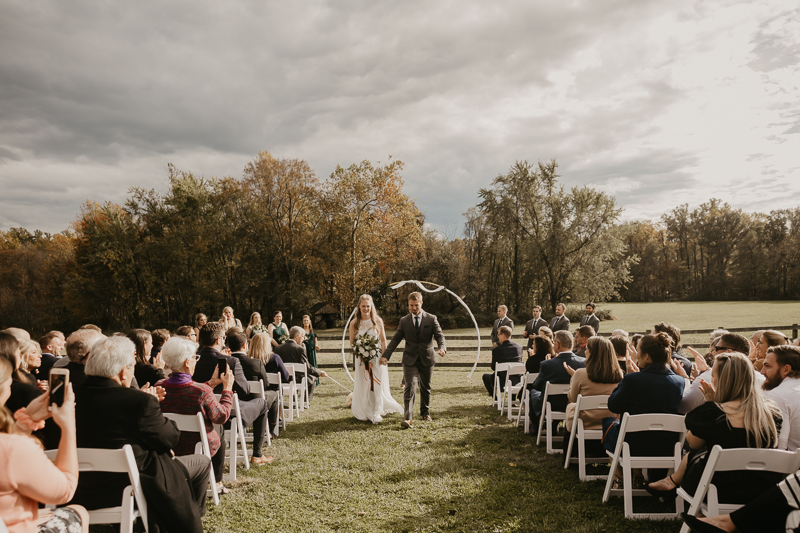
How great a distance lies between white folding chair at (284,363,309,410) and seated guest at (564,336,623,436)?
216 inches

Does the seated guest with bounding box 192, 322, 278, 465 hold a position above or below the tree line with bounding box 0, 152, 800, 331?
below

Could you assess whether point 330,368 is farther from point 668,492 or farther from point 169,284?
point 169,284

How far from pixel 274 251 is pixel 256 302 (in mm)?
4902

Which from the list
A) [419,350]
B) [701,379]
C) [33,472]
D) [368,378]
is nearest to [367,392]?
[368,378]

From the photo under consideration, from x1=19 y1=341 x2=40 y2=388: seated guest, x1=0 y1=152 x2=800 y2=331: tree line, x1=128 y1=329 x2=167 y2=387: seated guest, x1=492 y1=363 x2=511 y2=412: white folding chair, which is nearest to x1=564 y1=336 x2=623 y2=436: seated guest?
x1=492 y1=363 x2=511 y2=412: white folding chair

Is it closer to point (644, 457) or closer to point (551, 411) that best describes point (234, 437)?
point (551, 411)

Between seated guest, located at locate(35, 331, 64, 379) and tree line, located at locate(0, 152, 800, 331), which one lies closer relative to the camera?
seated guest, located at locate(35, 331, 64, 379)

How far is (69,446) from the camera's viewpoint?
2.50 m

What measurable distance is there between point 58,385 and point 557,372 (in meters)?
5.63

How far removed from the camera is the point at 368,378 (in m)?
8.22

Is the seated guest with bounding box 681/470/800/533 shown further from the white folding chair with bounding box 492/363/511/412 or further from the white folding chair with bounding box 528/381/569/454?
the white folding chair with bounding box 492/363/511/412

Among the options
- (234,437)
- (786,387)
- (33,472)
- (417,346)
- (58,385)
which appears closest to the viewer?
(33,472)

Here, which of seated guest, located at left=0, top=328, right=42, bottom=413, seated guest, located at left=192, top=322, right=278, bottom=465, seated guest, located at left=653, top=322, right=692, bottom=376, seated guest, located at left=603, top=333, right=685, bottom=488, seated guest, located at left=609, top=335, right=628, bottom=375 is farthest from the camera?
seated guest, located at left=653, top=322, right=692, bottom=376

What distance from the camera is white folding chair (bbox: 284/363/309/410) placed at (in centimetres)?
907
